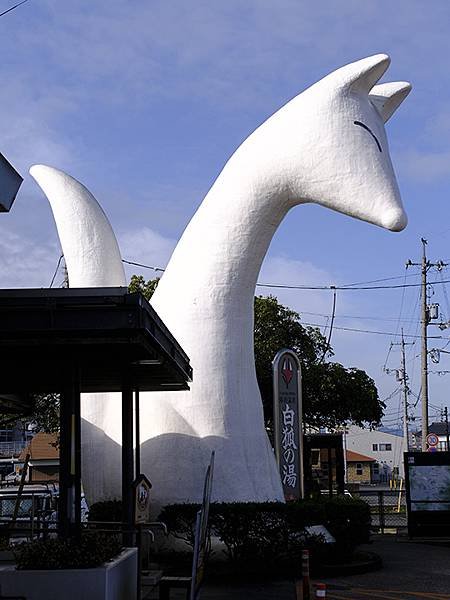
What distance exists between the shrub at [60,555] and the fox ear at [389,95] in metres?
9.66

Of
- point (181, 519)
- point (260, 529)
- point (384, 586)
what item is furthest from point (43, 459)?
point (384, 586)

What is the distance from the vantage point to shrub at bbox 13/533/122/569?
8336 millimetres

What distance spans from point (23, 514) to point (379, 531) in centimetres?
820

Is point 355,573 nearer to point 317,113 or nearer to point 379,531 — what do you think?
point 317,113

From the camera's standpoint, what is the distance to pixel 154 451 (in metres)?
14.6

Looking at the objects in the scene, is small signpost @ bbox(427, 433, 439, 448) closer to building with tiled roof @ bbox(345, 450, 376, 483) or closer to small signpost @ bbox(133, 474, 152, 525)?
small signpost @ bbox(133, 474, 152, 525)

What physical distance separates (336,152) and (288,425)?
5632mm

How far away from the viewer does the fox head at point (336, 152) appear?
14.1 m

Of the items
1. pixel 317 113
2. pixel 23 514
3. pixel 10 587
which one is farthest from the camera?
pixel 23 514

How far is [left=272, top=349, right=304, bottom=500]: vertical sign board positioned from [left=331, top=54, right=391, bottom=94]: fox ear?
5429mm

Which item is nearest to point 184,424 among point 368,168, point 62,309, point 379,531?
point 368,168

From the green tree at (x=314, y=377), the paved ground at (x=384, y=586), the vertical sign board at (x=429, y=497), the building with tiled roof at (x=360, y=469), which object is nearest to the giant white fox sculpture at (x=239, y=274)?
the paved ground at (x=384, y=586)

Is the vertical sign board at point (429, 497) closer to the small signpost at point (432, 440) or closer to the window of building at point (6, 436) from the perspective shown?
the small signpost at point (432, 440)

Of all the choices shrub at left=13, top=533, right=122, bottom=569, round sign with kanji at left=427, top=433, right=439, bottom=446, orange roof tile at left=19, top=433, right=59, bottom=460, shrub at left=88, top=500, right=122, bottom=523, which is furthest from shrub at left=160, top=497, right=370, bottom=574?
orange roof tile at left=19, top=433, right=59, bottom=460
